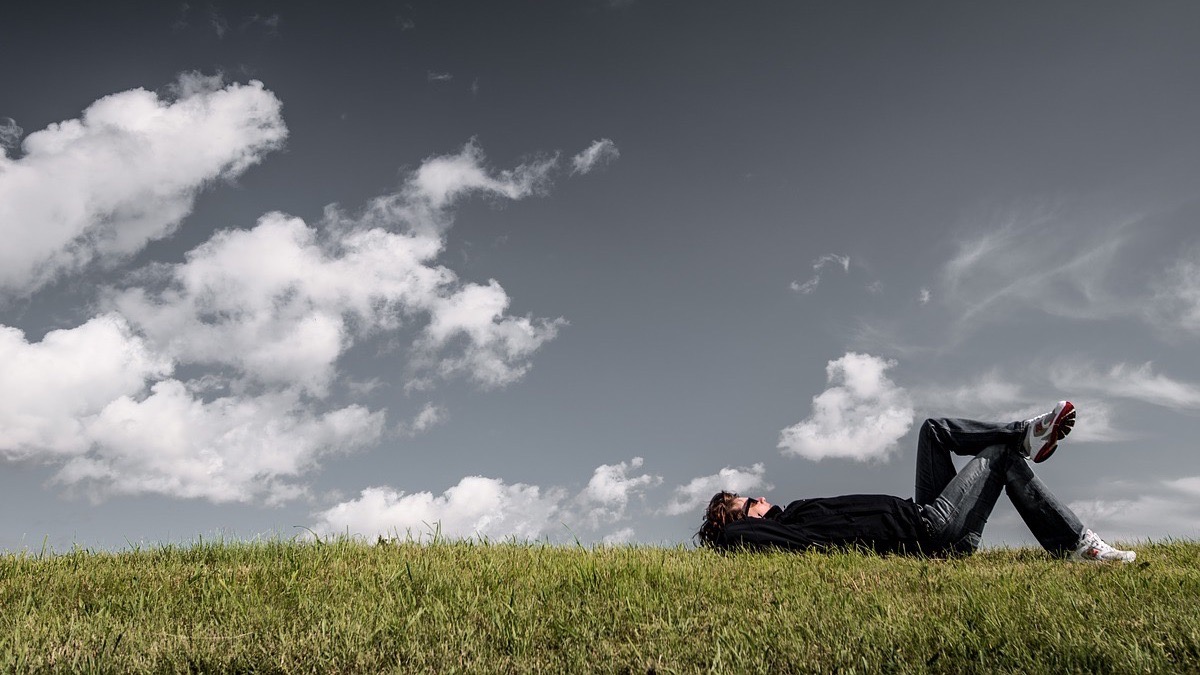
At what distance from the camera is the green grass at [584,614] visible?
Answer: 4.13 metres

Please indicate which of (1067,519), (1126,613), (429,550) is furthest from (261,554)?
(1067,519)

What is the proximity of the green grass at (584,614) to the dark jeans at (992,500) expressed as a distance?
790 mm

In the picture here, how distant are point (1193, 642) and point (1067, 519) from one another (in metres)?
4.18

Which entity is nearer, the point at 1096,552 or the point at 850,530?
the point at 1096,552

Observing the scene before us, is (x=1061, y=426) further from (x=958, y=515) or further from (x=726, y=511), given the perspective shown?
(x=726, y=511)

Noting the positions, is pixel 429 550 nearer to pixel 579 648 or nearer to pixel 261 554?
pixel 261 554

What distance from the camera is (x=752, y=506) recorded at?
8.90 m

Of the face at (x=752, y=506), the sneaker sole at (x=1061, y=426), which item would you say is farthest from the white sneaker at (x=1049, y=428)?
the face at (x=752, y=506)

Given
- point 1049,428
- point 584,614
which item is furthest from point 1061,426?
point 584,614

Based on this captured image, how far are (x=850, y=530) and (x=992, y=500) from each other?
4.80 ft

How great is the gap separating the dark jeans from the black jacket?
0.67ft

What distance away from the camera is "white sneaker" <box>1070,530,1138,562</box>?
24.6 feet

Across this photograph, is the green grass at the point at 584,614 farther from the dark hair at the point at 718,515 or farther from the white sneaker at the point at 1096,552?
the dark hair at the point at 718,515

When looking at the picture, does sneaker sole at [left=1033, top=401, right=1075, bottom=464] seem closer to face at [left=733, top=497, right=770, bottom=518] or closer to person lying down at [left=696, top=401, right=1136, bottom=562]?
person lying down at [left=696, top=401, right=1136, bottom=562]
